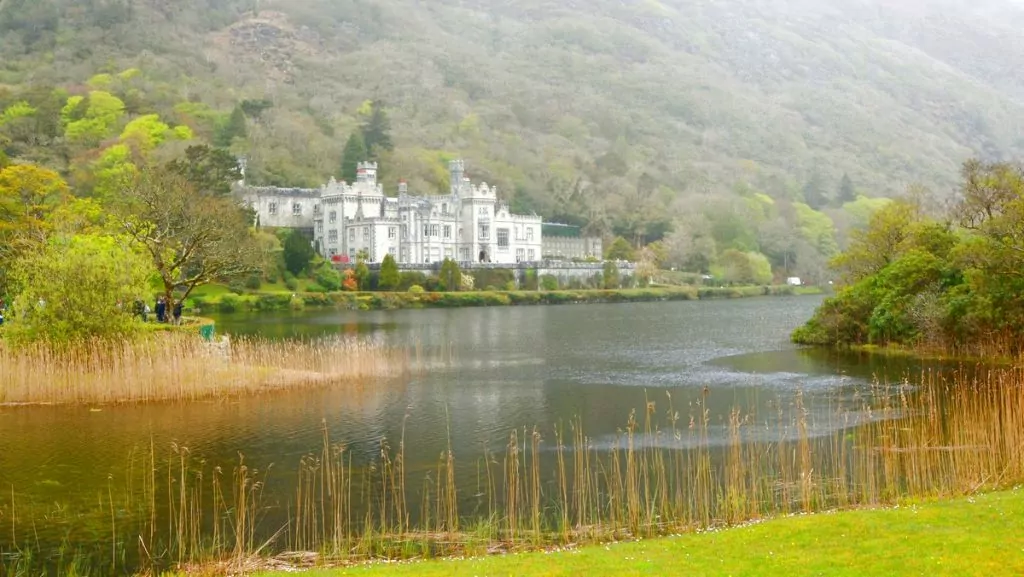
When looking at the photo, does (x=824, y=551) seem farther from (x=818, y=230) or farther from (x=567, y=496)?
(x=818, y=230)

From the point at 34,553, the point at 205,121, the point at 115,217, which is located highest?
the point at 205,121

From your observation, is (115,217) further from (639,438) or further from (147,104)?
(147,104)

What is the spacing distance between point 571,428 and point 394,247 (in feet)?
256

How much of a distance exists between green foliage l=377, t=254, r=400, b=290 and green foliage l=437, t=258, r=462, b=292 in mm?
4486

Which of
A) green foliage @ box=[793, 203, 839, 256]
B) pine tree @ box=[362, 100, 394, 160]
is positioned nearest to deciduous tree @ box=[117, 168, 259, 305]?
pine tree @ box=[362, 100, 394, 160]

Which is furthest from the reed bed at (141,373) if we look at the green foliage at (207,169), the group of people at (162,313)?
the green foliage at (207,169)

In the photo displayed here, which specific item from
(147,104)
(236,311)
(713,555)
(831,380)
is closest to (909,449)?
(713,555)

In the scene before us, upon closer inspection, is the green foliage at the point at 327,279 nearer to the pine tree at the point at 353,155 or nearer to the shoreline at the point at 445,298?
the shoreline at the point at 445,298

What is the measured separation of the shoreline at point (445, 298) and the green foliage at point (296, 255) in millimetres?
6127

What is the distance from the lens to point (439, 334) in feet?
176

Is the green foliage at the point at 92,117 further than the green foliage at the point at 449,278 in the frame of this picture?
Yes

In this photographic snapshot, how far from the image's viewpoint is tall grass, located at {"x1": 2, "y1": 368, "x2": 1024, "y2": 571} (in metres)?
14.5

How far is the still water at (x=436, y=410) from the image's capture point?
62.2ft

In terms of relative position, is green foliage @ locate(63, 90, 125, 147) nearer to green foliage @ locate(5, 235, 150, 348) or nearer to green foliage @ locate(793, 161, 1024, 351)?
green foliage @ locate(5, 235, 150, 348)
